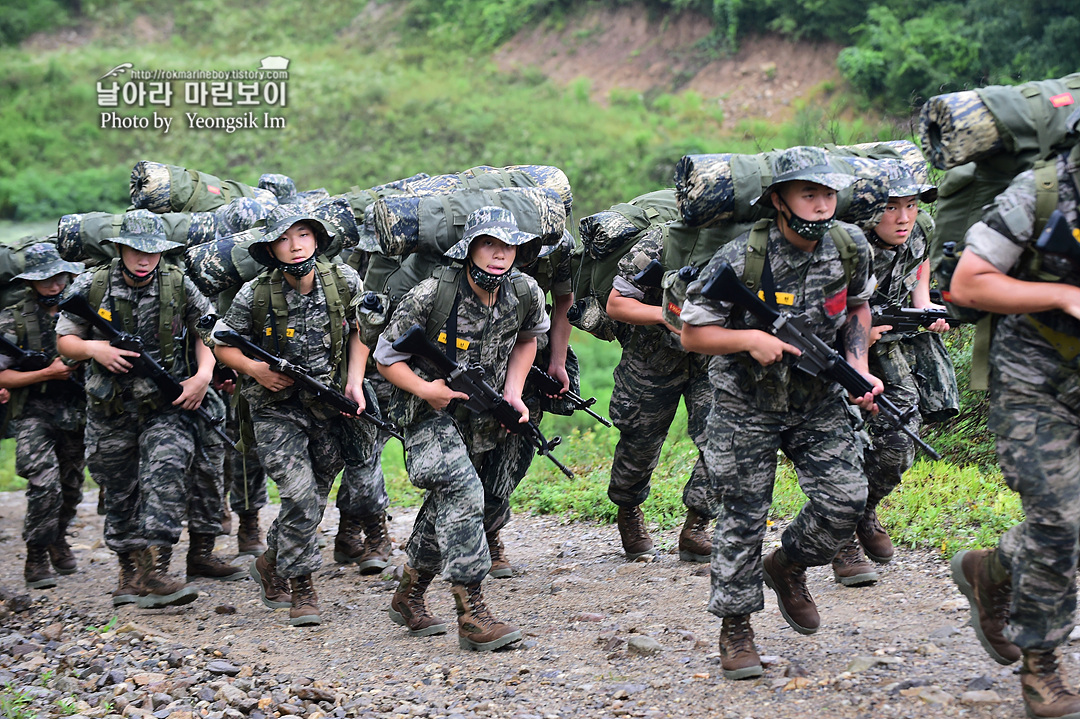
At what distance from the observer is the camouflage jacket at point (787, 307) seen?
14.5 ft

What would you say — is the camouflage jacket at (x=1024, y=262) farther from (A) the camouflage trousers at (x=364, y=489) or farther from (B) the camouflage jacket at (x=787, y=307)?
(A) the camouflage trousers at (x=364, y=489)

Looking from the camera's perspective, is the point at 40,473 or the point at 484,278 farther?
the point at 40,473

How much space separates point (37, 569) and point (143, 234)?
2.73 metres

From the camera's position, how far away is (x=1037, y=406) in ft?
12.4

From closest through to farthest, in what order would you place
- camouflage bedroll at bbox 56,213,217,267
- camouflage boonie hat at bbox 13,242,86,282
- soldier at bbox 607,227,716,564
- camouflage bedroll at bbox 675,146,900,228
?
1. camouflage bedroll at bbox 675,146,900,228
2. soldier at bbox 607,227,716,564
3. camouflage bedroll at bbox 56,213,217,267
4. camouflage boonie hat at bbox 13,242,86,282

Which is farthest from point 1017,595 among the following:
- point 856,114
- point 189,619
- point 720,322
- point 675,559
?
point 856,114

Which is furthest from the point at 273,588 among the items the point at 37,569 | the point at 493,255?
the point at 493,255

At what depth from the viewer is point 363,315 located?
560cm

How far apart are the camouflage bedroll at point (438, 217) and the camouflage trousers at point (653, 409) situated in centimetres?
128

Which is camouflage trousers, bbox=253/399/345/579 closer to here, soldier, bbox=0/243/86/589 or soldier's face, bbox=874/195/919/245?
soldier, bbox=0/243/86/589

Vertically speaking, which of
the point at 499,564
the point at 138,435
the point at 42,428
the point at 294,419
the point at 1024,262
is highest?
the point at 1024,262

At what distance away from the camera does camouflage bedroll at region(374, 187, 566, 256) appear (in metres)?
5.36

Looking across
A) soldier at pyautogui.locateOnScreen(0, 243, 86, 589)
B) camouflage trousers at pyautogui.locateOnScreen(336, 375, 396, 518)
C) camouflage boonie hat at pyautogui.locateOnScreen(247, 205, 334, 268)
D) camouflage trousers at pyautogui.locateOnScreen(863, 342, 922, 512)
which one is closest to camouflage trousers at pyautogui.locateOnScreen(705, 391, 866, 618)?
camouflage trousers at pyautogui.locateOnScreen(863, 342, 922, 512)

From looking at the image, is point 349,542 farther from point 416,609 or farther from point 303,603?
point 416,609
